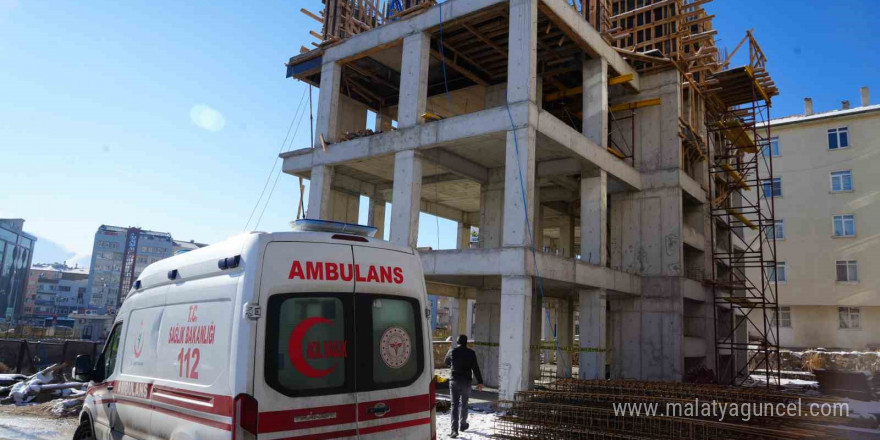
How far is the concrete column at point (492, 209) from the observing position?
2178 cm

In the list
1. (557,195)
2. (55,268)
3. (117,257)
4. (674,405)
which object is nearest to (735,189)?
(557,195)

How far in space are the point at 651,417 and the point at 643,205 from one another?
605 inches

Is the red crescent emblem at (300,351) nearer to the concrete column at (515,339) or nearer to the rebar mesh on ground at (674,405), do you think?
the rebar mesh on ground at (674,405)

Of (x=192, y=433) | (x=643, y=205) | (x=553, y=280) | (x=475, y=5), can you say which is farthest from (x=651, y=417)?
(x=643, y=205)

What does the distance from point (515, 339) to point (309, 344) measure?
36.6 ft

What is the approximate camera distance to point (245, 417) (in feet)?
13.9

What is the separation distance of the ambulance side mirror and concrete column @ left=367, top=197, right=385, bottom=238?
17761 mm

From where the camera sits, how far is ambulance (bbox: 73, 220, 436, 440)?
4.39 metres

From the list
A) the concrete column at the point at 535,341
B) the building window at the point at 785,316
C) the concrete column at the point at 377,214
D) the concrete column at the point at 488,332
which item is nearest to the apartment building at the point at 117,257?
the concrete column at the point at 377,214

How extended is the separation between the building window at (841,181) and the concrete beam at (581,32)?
25.3 m

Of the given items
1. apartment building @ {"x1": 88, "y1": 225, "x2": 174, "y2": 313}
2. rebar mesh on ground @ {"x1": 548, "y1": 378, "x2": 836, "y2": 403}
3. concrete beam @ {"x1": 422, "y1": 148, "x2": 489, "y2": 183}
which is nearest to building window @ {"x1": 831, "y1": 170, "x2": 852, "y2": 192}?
concrete beam @ {"x1": 422, "y1": 148, "x2": 489, "y2": 183}

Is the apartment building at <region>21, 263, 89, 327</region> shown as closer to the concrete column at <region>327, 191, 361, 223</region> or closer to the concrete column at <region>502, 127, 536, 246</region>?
the concrete column at <region>327, 191, 361, 223</region>

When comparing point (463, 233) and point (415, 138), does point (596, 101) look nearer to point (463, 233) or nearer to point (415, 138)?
point (415, 138)

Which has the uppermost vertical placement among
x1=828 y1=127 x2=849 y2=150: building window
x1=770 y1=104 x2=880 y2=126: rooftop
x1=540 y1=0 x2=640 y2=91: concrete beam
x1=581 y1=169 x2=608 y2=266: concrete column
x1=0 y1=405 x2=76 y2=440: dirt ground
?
x1=770 y1=104 x2=880 y2=126: rooftop
